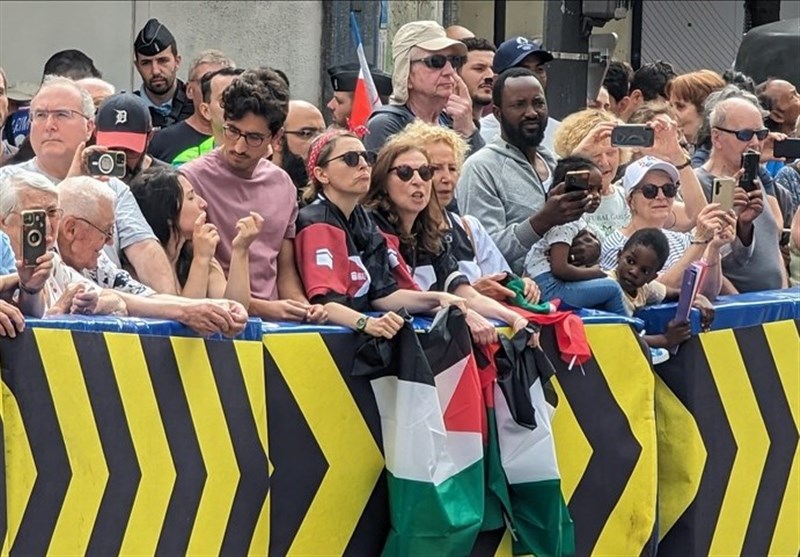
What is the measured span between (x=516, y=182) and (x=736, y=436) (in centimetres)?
149

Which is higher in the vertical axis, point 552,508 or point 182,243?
point 182,243

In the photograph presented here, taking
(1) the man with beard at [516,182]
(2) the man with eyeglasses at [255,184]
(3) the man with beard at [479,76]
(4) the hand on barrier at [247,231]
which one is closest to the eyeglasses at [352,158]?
(2) the man with eyeglasses at [255,184]

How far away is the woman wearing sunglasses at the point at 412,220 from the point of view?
738 centimetres

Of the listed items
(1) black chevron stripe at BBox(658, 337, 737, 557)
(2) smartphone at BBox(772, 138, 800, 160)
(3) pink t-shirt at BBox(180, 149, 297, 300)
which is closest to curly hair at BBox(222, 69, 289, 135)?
(3) pink t-shirt at BBox(180, 149, 297, 300)

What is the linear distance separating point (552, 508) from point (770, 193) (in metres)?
3.43

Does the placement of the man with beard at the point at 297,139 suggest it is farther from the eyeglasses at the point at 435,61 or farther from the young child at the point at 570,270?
the young child at the point at 570,270

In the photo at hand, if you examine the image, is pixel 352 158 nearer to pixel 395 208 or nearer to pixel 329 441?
pixel 395 208

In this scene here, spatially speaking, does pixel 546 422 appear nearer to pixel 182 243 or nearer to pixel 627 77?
pixel 182 243

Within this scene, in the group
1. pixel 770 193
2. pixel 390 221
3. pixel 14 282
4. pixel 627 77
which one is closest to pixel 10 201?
pixel 14 282

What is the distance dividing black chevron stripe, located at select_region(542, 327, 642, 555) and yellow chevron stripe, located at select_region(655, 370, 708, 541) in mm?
A: 248

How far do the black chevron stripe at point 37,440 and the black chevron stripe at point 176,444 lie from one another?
1.43ft

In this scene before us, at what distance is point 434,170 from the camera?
7.66 metres

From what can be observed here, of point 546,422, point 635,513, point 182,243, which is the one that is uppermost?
point 182,243

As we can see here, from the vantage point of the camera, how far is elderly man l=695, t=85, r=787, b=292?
888 cm
